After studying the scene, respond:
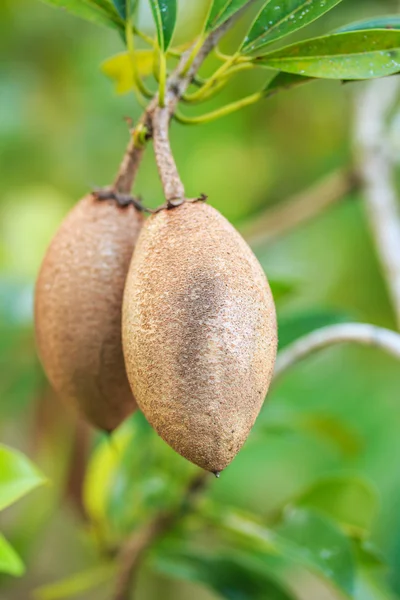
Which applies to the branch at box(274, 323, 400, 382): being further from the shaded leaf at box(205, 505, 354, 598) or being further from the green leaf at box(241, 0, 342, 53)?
the green leaf at box(241, 0, 342, 53)

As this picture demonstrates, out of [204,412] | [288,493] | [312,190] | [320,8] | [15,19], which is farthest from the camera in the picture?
[15,19]

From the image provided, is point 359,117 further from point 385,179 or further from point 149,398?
point 149,398

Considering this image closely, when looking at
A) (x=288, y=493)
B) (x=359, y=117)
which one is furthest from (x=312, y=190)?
(x=288, y=493)

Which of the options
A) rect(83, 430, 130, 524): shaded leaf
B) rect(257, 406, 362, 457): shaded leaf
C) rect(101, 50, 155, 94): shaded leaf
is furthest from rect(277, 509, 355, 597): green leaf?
rect(101, 50, 155, 94): shaded leaf

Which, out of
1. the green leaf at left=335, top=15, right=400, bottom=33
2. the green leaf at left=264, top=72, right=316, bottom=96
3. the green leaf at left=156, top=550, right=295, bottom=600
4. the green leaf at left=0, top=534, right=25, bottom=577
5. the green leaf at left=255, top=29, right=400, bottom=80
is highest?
the green leaf at left=335, top=15, right=400, bottom=33

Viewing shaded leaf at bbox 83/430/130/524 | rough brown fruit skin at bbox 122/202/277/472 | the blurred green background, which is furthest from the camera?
the blurred green background

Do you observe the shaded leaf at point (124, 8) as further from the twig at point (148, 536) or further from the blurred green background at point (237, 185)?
the blurred green background at point (237, 185)

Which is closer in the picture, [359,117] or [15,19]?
[359,117]

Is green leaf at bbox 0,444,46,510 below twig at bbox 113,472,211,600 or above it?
above
